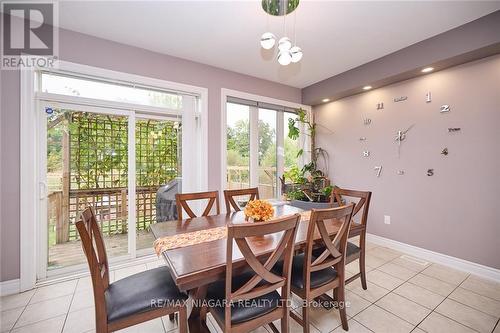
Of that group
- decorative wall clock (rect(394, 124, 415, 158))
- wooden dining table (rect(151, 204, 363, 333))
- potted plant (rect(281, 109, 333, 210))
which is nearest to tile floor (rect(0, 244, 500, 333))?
wooden dining table (rect(151, 204, 363, 333))

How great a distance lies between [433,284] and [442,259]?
684 mm

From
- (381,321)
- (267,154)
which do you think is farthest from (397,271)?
(267,154)

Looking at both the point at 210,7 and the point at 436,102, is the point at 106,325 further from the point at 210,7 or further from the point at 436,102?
the point at 436,102

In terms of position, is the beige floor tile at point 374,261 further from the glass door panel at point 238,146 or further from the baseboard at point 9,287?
the baseboard at point 9,287

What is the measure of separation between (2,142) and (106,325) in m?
2.20

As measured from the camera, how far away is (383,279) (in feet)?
8.09

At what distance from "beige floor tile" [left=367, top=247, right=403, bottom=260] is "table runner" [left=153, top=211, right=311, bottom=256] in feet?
8.26

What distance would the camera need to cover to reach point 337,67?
134 inches

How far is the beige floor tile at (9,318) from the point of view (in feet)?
5.82

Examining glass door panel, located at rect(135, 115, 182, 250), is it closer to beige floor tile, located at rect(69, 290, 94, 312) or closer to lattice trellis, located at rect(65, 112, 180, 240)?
lattice trellis, located at rect(65, 112, 180, 240)

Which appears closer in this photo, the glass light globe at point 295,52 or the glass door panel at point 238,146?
the glass light globe at point 295,52

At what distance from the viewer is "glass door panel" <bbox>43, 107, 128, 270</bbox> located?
254cm

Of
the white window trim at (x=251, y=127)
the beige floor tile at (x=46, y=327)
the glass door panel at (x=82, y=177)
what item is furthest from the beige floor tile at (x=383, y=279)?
the glass door panel at (x=82, y=177)

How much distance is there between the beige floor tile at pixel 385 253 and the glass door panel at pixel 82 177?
3487 millimetres
